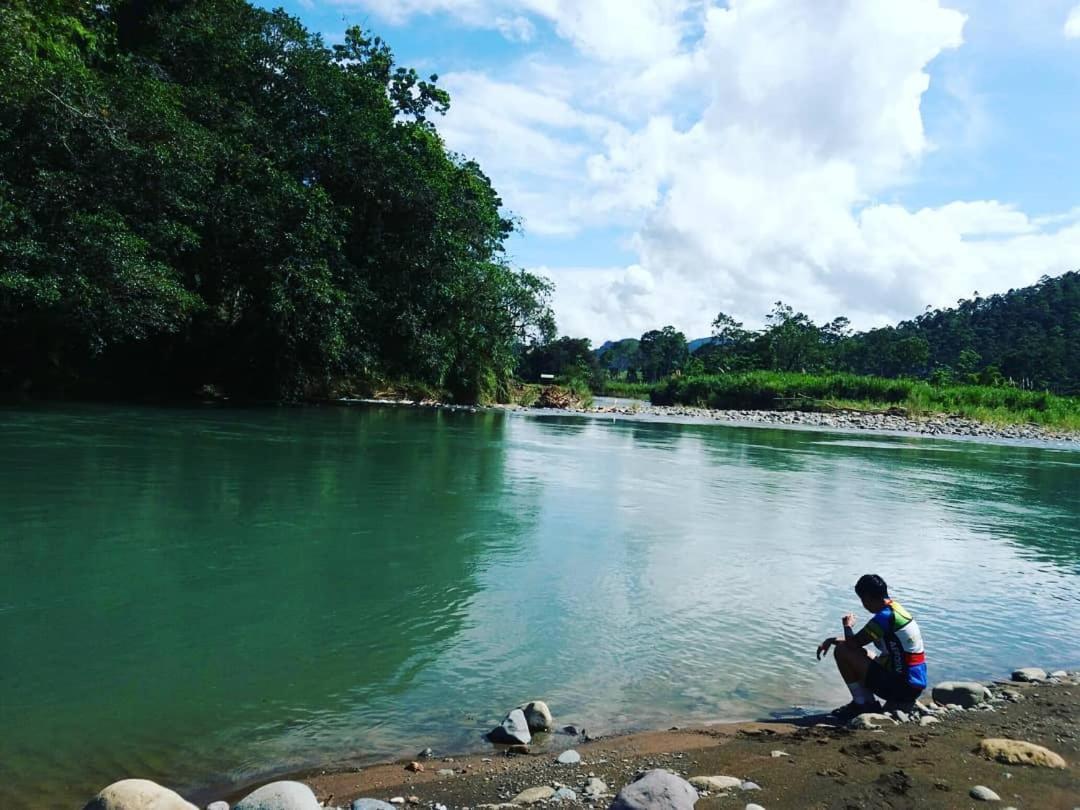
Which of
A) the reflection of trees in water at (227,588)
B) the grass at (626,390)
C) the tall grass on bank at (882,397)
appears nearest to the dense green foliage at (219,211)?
the reflection of trees in water at (227,588)

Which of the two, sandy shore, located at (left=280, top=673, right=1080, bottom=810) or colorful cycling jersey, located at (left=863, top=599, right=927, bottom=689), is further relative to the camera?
colorful cycling jersey, located at (left=863, top=599, right=927, bottom=689)

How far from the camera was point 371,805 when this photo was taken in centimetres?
375

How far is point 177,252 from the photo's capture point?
23.8m

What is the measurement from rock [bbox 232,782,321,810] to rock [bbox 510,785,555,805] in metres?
0.98

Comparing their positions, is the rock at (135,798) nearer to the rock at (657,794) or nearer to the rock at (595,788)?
the rock at (595,788)

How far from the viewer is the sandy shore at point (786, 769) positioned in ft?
13.1

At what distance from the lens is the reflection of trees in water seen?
5.07 metres

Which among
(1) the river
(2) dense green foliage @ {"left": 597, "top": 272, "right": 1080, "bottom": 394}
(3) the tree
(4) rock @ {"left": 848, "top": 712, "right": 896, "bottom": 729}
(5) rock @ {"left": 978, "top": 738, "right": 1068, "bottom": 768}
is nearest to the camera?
(5) rock @ {"left": 978, "top": 738, "right": 1068, "bottom": 768}

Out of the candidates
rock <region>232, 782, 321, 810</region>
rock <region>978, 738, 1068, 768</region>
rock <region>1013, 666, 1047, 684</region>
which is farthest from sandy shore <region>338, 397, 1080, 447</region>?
rock <region>232, 782, 321, 810</region>

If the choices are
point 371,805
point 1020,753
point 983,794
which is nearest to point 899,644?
point 1020,753

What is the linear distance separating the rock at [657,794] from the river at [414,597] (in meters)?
1.34

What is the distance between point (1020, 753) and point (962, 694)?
1.15 m

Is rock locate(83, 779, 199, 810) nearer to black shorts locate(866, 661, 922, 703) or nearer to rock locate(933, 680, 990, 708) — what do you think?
black shorts locate(866, 661, 922, 703)

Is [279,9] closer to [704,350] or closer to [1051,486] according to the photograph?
[1051,486]
